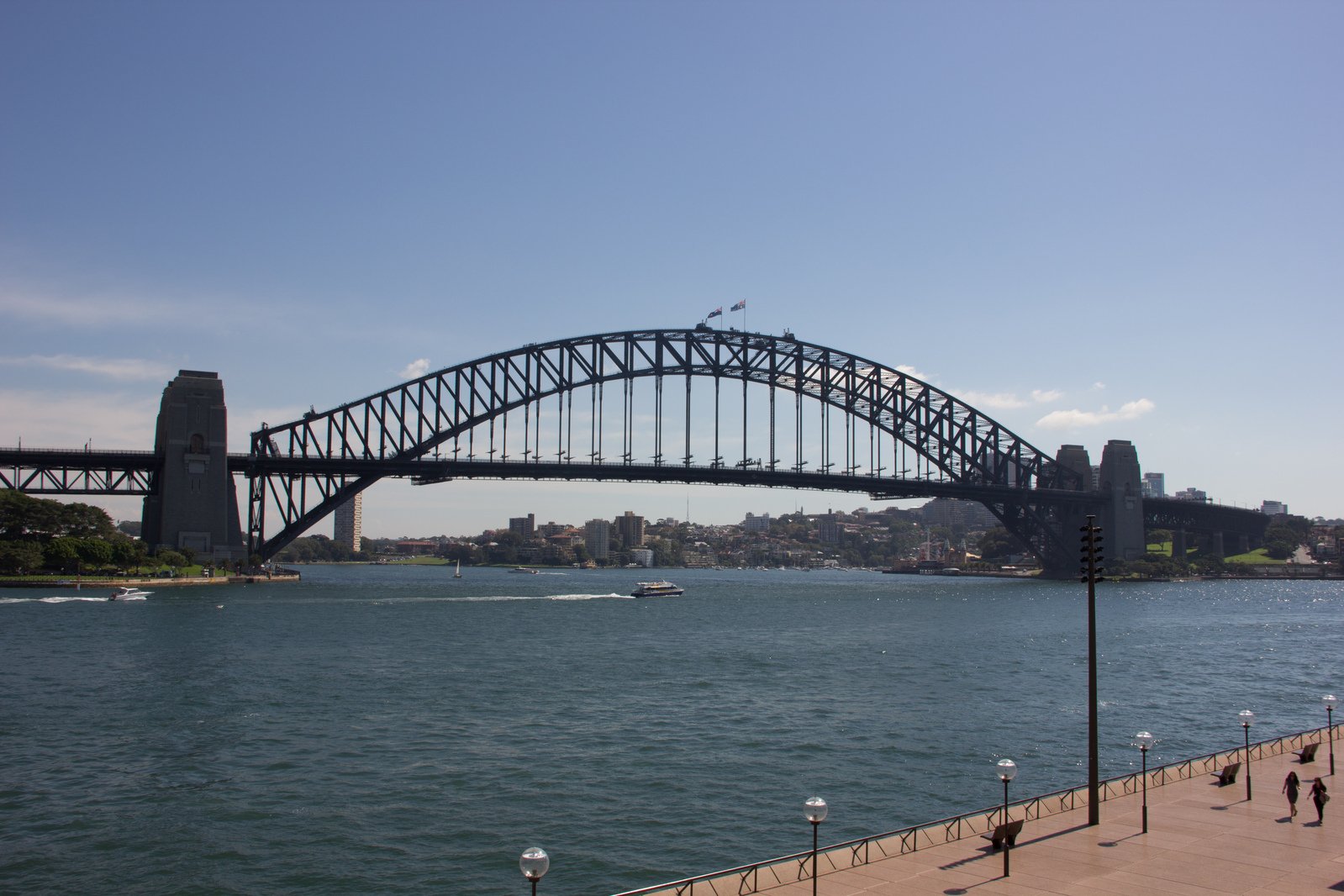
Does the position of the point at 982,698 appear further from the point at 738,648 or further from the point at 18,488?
the point at 18,488

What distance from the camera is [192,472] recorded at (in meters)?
96.1

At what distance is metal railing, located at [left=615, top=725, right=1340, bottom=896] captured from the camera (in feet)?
52.3

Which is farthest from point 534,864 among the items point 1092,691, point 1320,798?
point 1320,798

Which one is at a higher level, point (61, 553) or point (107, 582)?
point (61, 553)

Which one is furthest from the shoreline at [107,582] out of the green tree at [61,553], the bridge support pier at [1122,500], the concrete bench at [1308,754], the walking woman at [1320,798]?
the bridge support pier at [1122,500]

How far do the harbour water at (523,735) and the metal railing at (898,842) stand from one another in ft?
10.8

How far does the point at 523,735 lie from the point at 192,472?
75.1 metres

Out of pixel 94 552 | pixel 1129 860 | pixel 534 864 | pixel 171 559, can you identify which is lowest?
pixel 1129 860

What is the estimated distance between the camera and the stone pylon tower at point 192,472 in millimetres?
95500

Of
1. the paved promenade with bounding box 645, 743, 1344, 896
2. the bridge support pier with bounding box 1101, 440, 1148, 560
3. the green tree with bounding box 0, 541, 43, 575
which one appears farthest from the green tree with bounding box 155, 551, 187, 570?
the bridge support pier with bounding box 1101, 440, 1148, 560

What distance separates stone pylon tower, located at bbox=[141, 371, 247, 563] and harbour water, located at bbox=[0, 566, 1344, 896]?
1083 inches

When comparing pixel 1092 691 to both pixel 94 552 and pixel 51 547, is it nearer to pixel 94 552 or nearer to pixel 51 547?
pixel 94 552

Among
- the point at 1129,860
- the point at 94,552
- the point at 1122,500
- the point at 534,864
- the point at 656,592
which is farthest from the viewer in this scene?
the point at 1122,500

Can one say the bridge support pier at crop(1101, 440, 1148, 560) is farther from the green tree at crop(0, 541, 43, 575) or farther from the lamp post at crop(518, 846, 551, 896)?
the lamp post at crop(518, 846, 551, 896)
